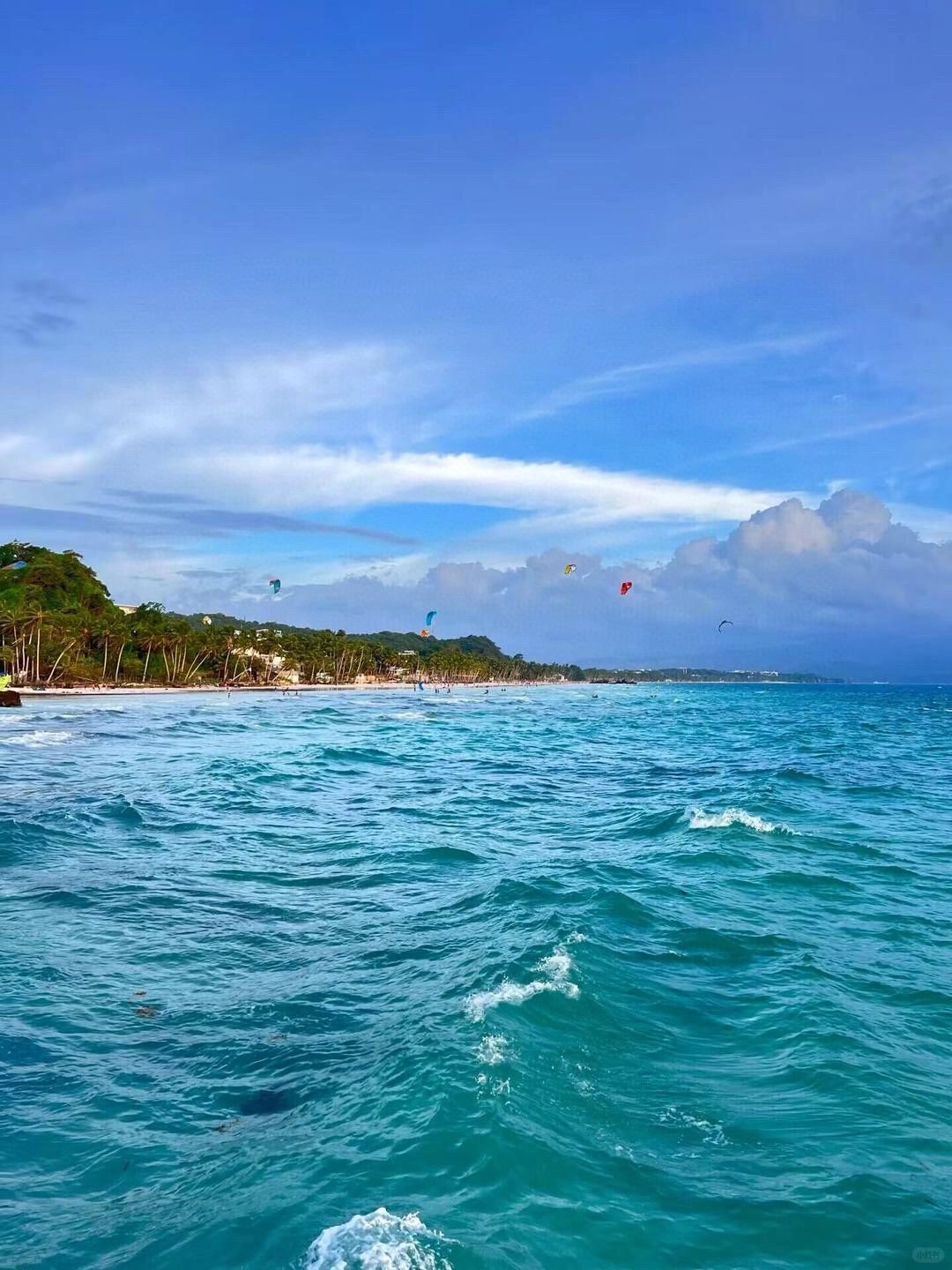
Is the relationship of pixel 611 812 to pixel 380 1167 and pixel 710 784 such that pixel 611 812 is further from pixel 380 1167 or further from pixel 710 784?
pixel 380 1167

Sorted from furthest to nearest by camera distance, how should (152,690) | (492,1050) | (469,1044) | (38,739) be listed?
1. (152,690)
2. (38,739)
3. (469,1044)
4. (492,1050)

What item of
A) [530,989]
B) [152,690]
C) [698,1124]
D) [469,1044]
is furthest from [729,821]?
[152,690]

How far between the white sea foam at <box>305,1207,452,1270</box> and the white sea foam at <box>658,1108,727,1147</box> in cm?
296

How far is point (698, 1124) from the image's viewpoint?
8266 millimetres

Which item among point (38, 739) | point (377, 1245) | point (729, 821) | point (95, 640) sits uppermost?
point (95, 640)

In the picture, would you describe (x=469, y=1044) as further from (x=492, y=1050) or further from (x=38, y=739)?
(x=38, y=739)

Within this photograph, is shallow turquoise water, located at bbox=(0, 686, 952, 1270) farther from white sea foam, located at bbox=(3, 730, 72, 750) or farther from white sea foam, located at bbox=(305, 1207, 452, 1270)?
white sea foam, located at bbox=(3, 730, 72, 750)

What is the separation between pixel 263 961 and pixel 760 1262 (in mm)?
8332

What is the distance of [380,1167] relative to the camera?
24.0ft

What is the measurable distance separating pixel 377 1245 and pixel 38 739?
148 ft

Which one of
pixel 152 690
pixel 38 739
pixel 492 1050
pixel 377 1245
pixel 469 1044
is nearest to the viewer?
pixel 377 1245

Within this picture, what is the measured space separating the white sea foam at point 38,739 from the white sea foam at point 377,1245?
4013cm

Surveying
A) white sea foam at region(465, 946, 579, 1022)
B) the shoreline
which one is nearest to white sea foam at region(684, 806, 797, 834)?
white sea foam at region(465, 946, 579, 1022)

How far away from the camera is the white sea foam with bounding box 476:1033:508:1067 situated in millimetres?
9266
